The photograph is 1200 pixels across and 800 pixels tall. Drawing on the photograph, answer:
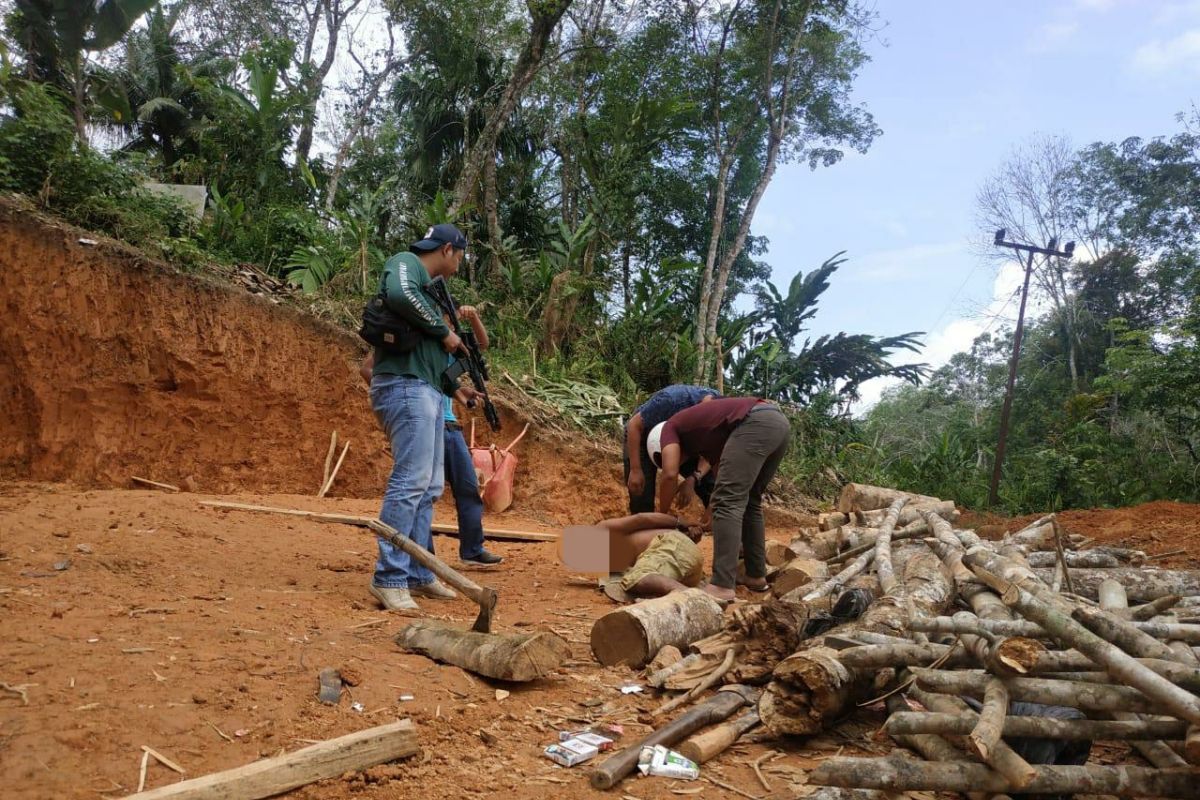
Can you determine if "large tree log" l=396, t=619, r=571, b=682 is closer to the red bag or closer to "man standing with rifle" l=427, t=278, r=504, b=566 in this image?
"man standing with rifle" l=427, t=278, r=504, b=566

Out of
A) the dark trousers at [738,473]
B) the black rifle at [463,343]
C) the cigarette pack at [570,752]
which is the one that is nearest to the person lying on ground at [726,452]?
the dark trousers at [738,473]

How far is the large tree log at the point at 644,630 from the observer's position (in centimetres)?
324

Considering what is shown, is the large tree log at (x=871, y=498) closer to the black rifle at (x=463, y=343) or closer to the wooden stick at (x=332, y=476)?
the black rifle at (x=463, y=343)

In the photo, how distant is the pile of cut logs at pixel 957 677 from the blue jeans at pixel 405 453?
1095mm

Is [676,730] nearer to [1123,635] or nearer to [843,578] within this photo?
[1123,635]

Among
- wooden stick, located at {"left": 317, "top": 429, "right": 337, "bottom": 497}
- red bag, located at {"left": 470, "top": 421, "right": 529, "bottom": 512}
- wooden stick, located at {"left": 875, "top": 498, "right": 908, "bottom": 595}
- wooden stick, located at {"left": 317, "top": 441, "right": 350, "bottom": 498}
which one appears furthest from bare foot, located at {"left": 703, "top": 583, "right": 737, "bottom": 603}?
wooden stick, located at {"left": 317, "top": 429, "right": 337, "bottom": 497}

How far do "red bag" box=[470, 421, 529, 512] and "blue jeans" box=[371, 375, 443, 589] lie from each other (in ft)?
7.54

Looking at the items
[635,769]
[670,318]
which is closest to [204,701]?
[635,769]

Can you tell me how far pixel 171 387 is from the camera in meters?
7.86

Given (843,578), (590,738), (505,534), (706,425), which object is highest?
(706,425)

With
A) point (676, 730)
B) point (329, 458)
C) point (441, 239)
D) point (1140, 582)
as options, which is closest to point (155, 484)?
point (329, 458)

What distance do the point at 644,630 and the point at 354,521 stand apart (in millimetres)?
3533

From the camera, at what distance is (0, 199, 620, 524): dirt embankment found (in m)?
7.38

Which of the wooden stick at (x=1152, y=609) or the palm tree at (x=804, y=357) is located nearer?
the wooden stick at (x=1152, y=609)
